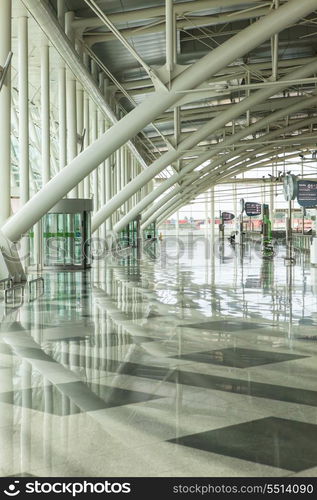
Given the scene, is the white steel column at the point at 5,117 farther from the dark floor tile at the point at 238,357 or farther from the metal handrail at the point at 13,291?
the dark floor tile at the point at 238,357

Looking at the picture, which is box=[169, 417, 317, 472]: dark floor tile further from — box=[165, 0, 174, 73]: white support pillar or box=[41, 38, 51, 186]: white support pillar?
box=[41, 38, 51, 186]: white support pillar

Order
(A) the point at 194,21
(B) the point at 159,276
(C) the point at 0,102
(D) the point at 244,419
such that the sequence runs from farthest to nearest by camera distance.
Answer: (A) the point at 194,21 → (B) the point at 159,276 → (C) the point at 0,102 → (D) the point at 244,419

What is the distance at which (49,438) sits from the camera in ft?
15.7

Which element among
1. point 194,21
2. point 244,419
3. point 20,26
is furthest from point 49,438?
point 194,21

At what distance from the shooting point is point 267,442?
4.70m

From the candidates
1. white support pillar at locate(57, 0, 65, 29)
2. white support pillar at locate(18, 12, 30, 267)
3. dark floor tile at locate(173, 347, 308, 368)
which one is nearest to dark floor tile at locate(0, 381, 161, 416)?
dark floor tile at locate(173, 347, 308, 368)

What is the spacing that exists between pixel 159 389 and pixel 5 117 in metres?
13.9

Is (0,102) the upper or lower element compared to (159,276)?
upper

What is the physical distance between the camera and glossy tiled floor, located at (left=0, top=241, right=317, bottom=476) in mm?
4344

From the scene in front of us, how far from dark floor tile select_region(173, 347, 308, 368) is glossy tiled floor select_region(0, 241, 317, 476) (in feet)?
0.08

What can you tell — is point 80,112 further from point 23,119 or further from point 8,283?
point 8,283

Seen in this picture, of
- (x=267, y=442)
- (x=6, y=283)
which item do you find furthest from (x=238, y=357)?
(x=6, y=283)
